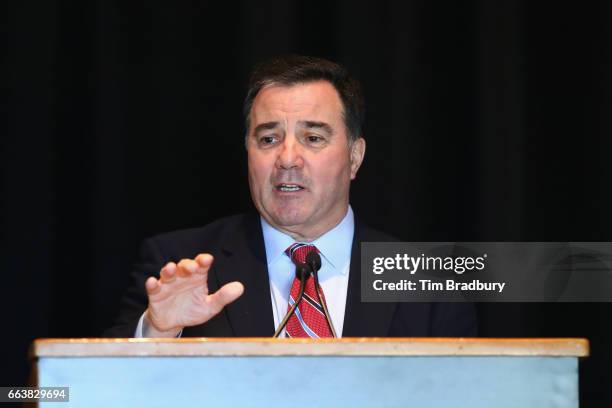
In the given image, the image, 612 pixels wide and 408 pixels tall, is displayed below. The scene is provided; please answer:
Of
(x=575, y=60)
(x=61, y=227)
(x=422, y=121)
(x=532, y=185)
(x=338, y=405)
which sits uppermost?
(x=575, y=60)

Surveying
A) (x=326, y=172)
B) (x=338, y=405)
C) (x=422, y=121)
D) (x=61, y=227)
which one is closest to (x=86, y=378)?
(x=338, y=405)

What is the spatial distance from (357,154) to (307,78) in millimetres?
248

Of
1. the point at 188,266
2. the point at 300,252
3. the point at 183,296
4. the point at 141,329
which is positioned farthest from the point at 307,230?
the point at 188,266

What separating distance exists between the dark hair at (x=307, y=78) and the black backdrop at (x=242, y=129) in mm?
256

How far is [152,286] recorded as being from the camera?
1.35m

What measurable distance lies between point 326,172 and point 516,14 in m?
0.76

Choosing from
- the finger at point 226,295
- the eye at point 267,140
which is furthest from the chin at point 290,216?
the finger at point 226,295

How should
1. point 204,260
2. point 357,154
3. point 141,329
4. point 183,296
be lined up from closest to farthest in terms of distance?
point 204,260 < point 183,296 < point 141,329 < point 357,154

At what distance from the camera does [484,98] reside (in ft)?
8.07

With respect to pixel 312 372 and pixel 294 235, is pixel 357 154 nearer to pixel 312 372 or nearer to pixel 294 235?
pixel 294 235

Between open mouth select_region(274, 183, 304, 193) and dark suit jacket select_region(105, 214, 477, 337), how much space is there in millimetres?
115

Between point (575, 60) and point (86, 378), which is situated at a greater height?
point (575, 60)

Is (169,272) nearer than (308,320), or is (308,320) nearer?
(169,272)

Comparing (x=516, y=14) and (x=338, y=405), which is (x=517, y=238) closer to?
(x=516, y=14)
